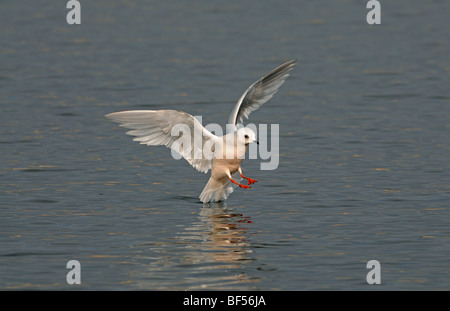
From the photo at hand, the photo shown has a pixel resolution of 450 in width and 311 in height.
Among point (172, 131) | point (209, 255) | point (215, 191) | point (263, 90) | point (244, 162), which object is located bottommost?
point (209, 255)

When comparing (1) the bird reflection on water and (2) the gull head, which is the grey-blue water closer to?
(1) the bird reflection on water

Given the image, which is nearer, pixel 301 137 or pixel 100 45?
pixel 301 137

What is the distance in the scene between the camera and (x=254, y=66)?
92.9ft

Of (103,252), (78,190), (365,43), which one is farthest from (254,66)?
(103,252)

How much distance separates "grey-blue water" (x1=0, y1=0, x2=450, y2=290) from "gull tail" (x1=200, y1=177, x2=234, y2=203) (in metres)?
0.36

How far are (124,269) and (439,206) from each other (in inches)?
228

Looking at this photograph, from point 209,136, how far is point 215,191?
44.2 inches

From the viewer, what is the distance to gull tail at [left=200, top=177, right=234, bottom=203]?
53.1 ft

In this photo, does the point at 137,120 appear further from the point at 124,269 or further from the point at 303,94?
the point at 303,94

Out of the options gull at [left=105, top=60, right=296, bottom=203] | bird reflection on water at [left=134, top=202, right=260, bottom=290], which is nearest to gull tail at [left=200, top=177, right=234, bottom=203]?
gull at [left=105, top=60, right=296, bottom=203]

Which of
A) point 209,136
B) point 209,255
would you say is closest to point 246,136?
point 209,136

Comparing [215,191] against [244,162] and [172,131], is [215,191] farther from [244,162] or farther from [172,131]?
[244,162]

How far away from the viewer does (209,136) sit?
15.7m

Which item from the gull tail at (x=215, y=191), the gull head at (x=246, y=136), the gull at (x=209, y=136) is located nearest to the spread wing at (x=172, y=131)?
the gull at (x=209, y=136)
